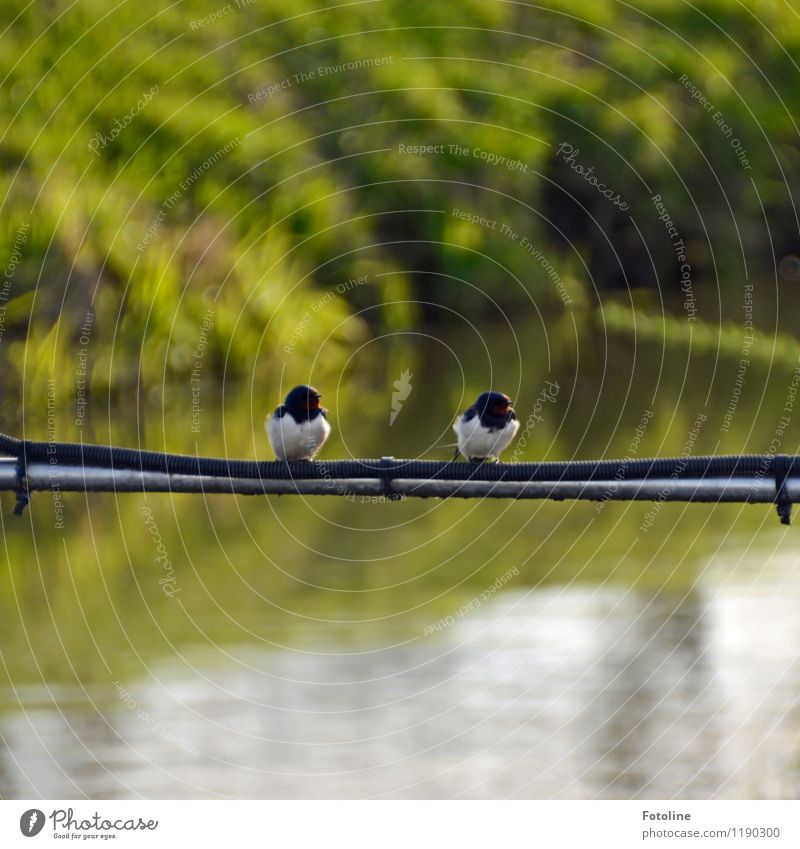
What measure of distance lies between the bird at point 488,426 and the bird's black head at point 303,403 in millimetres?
754

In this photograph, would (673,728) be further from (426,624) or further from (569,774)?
(426,624)

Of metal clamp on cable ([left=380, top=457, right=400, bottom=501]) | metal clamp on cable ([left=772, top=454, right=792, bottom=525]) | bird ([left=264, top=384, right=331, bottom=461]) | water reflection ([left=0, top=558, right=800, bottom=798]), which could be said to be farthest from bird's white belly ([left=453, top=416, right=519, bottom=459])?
metal clamp on cable ([left=772, top=454, right=792, bottom=525])

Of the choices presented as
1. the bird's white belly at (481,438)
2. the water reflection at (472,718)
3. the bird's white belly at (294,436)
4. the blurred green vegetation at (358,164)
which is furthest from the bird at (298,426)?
the blurred green vegetation at (358,164)

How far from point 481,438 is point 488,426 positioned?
7 cm

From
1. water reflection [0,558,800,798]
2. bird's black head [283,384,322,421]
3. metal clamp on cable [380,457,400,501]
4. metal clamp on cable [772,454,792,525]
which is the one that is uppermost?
bird's black head [283,384,322,421]

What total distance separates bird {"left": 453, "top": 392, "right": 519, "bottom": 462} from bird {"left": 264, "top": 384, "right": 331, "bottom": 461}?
27.6 inches

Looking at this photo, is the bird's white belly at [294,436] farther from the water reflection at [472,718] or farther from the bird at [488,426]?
the water reflection at [472,718]

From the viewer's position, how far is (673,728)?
10.9 m

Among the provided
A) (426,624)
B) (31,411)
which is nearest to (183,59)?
(31,411)

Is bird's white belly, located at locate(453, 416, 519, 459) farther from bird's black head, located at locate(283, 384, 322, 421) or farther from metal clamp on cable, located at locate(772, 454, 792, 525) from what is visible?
metal clamp on cable, located at locate(772, 454, 792, 525)

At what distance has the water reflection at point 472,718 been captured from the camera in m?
10.1

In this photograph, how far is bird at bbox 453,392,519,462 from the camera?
881 centimetres

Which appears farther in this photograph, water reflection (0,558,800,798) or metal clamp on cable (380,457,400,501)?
water reflection (0,558,800,798)

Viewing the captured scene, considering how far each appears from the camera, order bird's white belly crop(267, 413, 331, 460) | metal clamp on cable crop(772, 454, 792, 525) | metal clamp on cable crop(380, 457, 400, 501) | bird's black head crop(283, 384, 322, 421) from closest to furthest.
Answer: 1. metal clamp on cable crop(772, 454, 792, 525)
2. metal clamp on cable crop(380, 457, 400, 501)
3. bird's white belly crop(267, 413, 331, 460)
4. bird's black head crop(283, 384, 322, 421)
